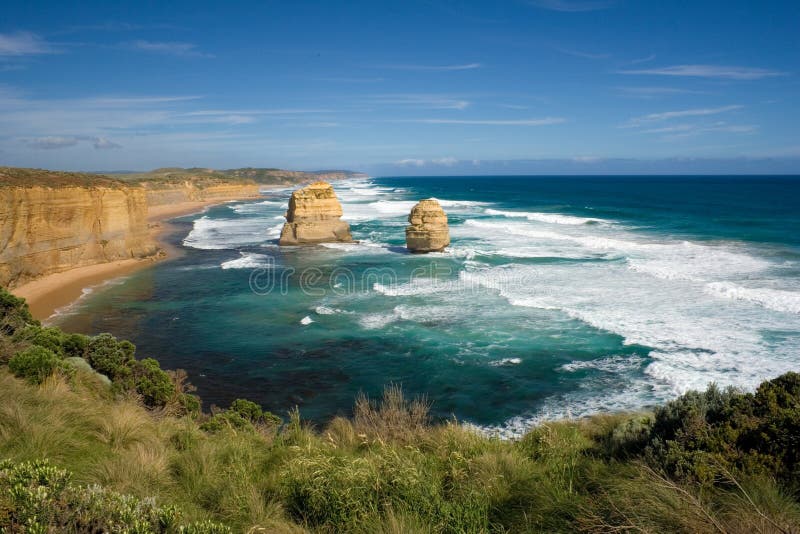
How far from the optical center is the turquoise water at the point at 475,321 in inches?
533

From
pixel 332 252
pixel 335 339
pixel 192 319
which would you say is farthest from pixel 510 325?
pixel 332 252

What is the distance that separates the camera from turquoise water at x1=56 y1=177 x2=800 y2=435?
13539 mm

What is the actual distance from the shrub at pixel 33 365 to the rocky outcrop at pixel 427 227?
1023 inches

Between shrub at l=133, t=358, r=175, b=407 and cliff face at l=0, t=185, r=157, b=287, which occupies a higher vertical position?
cliff face at l=0, t=185, r=157, b=287

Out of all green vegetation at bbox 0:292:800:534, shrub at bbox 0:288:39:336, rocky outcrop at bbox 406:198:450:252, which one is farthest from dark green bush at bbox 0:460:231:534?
rocky outcrop at bbox 406:198:450:252

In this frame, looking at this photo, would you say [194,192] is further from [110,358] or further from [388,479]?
[388,479]

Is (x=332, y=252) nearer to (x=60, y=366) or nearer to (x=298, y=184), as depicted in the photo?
(x=60, y=366)

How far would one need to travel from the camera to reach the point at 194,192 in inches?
3477

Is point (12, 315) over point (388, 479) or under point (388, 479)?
under

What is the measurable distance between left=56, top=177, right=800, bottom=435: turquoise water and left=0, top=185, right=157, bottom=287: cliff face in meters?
3.84

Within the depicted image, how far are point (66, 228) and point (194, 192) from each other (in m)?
63.0

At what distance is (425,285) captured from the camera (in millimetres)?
24875

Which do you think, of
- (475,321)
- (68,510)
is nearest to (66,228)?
(475,321)

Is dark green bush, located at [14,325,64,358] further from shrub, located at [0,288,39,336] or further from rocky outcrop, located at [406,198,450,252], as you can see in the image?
rocky outcrop, located at [406,198,450,252]
